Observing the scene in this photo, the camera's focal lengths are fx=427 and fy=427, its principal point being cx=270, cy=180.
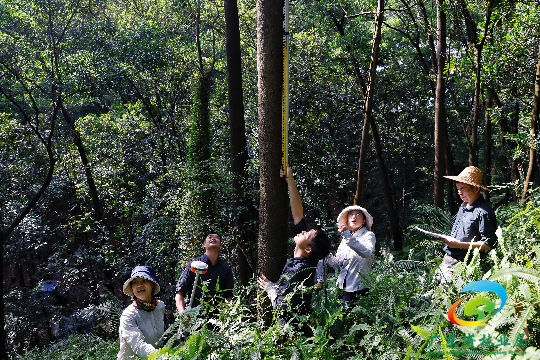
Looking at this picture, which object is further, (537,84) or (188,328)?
(537,84)

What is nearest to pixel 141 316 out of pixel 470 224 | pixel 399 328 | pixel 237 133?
pixel 399 328

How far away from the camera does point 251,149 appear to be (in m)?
9.02

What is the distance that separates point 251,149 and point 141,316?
5.97 metres

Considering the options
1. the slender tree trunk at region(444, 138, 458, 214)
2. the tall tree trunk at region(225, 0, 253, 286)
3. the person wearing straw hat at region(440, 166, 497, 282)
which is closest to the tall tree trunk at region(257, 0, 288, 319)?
the person wearing straw hat at region(440, 166, 497, 282)

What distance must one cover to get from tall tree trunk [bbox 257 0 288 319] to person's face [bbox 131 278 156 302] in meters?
0.95

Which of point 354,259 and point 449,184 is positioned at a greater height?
point 449,184

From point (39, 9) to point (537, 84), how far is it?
12.3 metres

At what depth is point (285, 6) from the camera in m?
3.61

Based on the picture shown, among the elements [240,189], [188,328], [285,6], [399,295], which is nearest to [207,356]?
[188,328]

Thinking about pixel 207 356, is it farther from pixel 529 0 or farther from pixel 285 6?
pixel 529 0

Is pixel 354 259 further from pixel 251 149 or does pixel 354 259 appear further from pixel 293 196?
pixel 251 149

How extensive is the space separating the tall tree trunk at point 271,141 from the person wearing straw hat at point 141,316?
0.91 meters

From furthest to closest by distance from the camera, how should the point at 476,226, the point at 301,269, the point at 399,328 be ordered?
the point at 476,226 → the point at 301,269 → the point at 399,328

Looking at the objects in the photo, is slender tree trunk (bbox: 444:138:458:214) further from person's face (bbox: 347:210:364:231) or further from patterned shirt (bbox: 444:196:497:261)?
person's face (bbox: 347:210:364:231)
